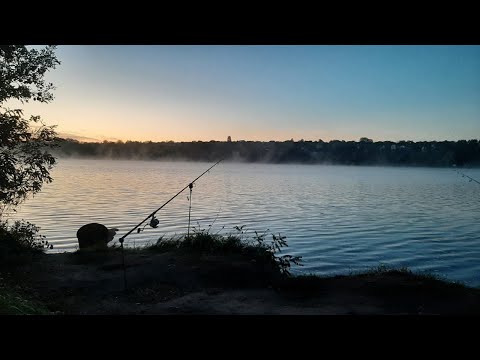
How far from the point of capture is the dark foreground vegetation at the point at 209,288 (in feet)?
25.4

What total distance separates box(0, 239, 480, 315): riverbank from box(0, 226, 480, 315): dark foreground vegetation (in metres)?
0.02

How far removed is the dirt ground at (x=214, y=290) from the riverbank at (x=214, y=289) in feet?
0.06

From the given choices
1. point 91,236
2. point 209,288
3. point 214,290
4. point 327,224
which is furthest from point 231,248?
point 327,224

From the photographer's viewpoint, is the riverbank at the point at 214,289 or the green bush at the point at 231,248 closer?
the riverbank at the point at 214,289

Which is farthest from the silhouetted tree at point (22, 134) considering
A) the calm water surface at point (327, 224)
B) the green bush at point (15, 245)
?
the calm water surface at point (327, 224)

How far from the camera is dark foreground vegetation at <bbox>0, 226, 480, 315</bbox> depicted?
7.74 m

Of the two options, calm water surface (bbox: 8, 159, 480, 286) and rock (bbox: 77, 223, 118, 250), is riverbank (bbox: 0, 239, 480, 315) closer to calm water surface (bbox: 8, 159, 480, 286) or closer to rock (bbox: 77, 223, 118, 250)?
rock (bbox: 77, 223, 118, 250)

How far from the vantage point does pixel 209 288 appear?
922cm

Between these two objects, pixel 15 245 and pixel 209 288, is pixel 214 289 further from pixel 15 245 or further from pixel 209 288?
pixel 15 245

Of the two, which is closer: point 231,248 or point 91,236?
point 231,248

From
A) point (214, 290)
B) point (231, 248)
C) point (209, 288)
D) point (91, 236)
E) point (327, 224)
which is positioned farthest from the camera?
point (327, 224)

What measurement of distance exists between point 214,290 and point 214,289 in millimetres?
102

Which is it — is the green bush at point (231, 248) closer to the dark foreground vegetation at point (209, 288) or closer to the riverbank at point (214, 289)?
the dark foreground vegetation at point (209, 288)
